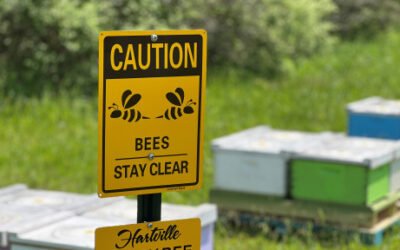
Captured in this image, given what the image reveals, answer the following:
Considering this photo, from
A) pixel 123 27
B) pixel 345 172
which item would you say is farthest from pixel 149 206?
pixel 123 27

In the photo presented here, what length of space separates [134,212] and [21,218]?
0.69 m

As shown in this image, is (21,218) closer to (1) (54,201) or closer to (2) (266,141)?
(1) (54,201)

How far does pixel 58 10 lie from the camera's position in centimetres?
1345

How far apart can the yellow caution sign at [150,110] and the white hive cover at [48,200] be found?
2.91 metres

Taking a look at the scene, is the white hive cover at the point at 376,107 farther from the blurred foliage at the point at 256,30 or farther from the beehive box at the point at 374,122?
the blurred foliage at the point at 256,30

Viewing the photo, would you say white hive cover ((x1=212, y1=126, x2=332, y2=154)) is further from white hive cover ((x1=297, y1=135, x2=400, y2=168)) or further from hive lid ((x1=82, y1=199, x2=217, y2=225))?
hive lid ((x1=82, y1=199, x2=217, y2=225))

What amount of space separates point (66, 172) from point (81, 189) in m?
0.56

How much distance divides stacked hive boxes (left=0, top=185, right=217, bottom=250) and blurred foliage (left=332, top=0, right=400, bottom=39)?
15.7m

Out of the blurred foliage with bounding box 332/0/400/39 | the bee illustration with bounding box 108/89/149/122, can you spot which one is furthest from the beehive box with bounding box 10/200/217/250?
the blurred foliage with bounding box 332/0/400/39

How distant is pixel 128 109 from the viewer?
330cm

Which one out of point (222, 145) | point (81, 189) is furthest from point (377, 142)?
point (81, 189)

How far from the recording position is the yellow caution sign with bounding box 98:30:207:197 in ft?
10.7

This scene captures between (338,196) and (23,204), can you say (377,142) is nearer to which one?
(338,196)

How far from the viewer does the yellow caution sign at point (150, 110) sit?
3266mm
